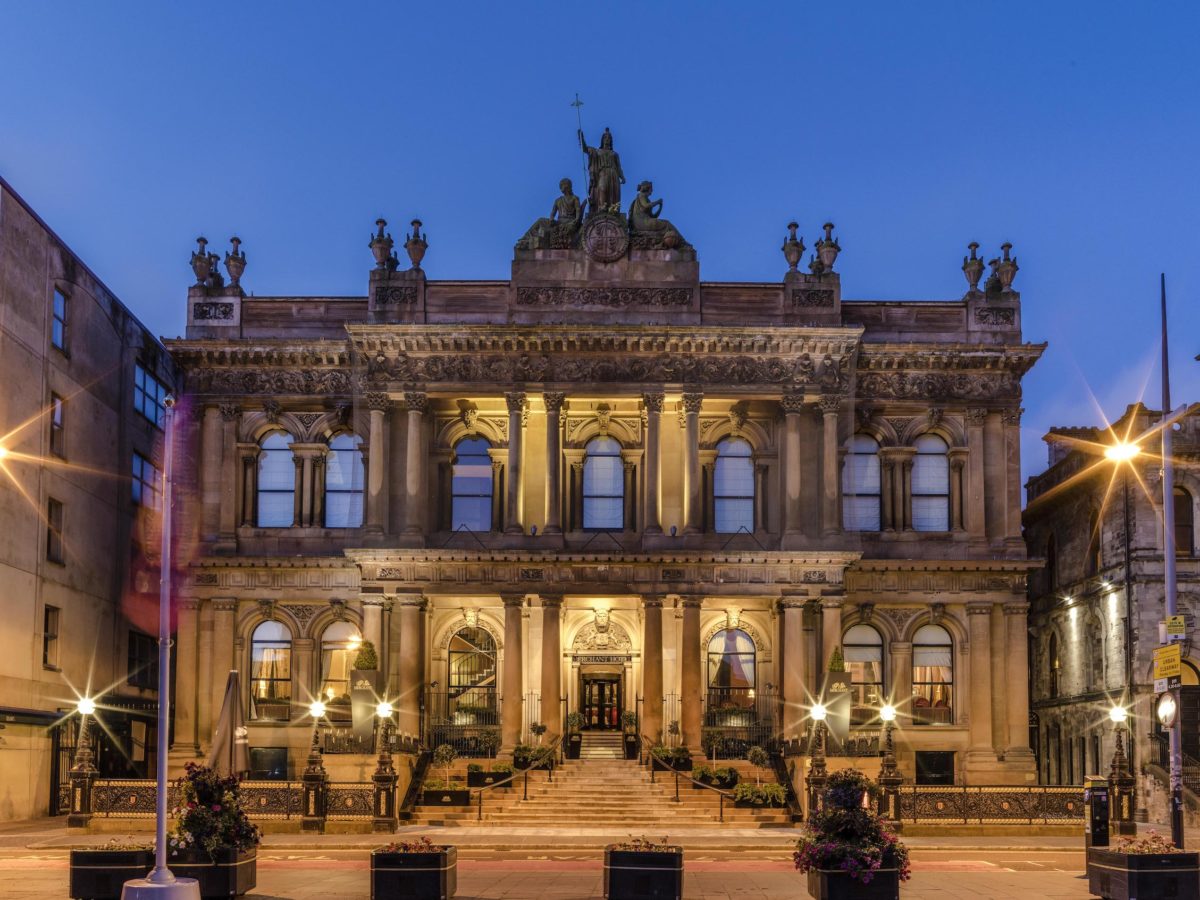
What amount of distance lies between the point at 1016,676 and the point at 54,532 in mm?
30739

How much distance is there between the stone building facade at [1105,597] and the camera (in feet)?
164

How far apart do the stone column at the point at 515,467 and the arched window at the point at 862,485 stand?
1106 cm

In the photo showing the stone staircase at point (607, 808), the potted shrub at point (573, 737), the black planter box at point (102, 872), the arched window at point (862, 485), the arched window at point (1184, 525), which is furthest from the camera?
the arched window at point (862, 485)

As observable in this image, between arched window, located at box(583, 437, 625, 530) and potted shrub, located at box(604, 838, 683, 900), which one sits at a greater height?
arched window, located at box(583, 437, 625, 530)

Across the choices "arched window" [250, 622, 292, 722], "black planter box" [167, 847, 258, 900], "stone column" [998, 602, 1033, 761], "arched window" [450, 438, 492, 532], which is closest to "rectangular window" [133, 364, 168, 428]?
"arched window" [250, 622, 292, 722]

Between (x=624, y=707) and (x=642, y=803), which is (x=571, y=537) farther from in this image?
(x=642, y=803)

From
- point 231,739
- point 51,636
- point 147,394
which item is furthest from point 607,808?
point 147,394

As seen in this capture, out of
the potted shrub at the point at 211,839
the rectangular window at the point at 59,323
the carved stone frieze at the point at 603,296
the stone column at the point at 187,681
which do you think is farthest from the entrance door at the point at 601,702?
the potted shrub at the point at 211,839

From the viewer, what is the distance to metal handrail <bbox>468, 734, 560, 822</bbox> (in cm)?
4100

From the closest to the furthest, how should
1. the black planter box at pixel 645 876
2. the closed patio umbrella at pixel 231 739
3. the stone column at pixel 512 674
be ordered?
the black planter box at pixel 645 876, the closed patio umbrella at pixel 231 739, the stone column at pixel 512 674

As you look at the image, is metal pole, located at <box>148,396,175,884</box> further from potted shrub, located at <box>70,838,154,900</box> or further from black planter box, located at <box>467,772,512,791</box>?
black planter box, located at <box>467,772,512,791</box>

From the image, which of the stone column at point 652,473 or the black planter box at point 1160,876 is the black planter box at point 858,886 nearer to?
the black planter box at point 1160,876

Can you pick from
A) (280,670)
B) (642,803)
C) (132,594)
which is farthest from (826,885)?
(132,594)

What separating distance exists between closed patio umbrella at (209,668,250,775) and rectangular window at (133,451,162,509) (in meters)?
10.9
